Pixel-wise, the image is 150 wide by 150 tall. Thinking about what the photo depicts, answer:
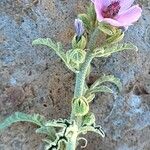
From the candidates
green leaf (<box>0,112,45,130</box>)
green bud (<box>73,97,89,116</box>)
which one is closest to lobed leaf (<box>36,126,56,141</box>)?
green leaf (<box>0,112,45,130</box>)

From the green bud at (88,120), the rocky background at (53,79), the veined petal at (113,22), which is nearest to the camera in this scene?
the veined petal at (113,22)

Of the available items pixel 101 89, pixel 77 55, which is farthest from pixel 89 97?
pixel 77 55

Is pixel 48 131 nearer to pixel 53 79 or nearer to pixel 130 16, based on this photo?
pixel 53 79

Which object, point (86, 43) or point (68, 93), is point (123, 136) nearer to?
point (68, 93)

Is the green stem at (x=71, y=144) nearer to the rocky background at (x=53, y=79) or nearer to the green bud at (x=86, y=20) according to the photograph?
the rocky background at (x=53, y=79)

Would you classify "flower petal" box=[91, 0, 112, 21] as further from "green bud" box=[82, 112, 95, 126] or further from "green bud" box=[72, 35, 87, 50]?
"green bud" box=[82, 112, 95, 126]

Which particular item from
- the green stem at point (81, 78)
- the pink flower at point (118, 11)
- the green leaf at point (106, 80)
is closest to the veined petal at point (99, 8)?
the pink flower at point (118, 11)
